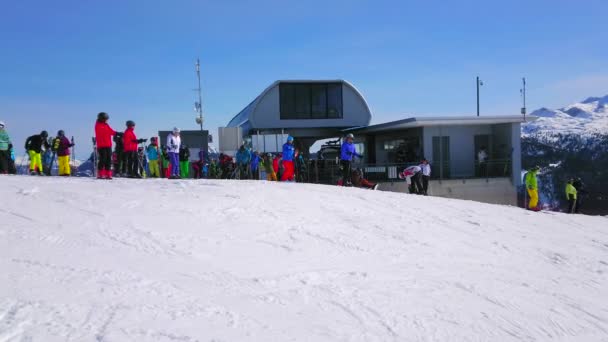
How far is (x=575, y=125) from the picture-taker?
9512 cm

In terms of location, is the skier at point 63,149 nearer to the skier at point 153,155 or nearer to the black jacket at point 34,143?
the black jacket at point 34,143

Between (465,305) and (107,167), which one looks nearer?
(465,305)

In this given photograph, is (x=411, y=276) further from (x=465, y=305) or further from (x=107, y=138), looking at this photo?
(x=107, y=138)

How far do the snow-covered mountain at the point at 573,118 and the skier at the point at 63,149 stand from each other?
88.6 m

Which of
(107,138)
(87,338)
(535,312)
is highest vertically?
(107,138)

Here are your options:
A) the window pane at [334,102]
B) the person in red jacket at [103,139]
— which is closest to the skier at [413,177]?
the person in red jacket at [103,139]

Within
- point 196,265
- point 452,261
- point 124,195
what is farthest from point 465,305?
point 124,195

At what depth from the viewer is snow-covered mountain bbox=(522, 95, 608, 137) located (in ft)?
296

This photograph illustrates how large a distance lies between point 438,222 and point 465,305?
373 cm

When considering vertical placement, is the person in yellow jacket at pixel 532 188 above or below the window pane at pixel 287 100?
below

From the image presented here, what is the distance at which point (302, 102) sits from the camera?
77.5 feet

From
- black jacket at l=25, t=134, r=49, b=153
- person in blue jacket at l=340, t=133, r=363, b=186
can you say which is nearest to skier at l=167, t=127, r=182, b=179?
black jacket at l=25, t=134, r=49, b=153

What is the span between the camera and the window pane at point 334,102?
23781 mm

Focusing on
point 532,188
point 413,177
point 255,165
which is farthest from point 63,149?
point 532,188
